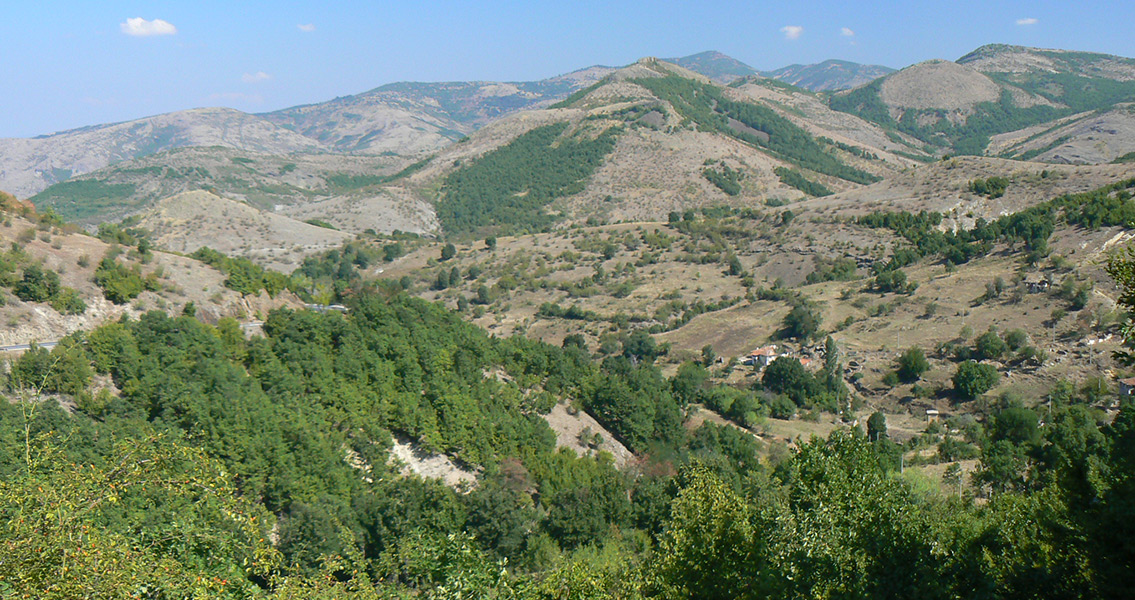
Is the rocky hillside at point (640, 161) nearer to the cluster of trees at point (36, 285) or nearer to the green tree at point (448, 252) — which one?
the green tree at point (448, 252)

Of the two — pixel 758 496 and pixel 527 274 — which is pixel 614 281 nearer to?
pixel 527 274

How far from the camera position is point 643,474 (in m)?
28.6

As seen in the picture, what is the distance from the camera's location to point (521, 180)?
5138 inches

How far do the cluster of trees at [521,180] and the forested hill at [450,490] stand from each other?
248 feet

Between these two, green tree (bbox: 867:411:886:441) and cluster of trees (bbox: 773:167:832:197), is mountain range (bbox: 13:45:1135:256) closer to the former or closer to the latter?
cluster of trees (bbox: 773:167:832:197)

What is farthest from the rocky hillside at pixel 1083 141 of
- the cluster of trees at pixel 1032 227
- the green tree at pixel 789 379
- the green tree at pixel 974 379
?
the green tree at pixel 789 379

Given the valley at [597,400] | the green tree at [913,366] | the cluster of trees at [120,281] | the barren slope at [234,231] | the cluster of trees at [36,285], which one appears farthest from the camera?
the barren slope at [234,231]

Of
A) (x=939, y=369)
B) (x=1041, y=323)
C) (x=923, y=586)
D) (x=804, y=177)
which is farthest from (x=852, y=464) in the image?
(x=804, y=177)

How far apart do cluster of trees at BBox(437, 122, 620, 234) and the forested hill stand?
7559cm

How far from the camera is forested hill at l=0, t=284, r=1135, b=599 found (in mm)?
9031

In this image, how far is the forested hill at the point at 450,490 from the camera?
9.03 m

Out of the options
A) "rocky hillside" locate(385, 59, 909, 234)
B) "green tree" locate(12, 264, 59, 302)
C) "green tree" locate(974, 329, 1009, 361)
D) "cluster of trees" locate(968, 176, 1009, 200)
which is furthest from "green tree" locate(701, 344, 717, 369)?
"rocky hillside" locate(385, 59, 909, 234)

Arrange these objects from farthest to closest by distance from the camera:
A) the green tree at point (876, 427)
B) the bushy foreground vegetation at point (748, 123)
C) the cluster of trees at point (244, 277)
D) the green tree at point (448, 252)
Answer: the bushy foreground vegetation at point (748, 123) → the green tree at point (448, 252) → the cluster of trees at point (244, 277) → the green tree at point (876, 427)

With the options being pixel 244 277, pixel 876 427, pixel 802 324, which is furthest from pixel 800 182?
pixel 244 277
